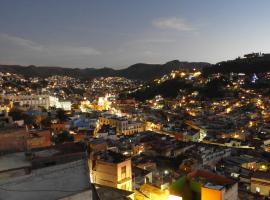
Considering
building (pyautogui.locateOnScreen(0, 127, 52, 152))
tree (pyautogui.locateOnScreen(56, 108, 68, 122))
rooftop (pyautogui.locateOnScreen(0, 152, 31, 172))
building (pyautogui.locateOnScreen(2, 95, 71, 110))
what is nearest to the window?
building (pyautogui.locateOnScreen(0, 127, 52, 152))

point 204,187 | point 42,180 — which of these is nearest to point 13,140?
point 42,180

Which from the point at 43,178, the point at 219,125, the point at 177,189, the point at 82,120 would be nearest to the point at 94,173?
the point at 177,189

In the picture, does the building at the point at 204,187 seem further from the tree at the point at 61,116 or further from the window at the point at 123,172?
the tree at the point at 61,116

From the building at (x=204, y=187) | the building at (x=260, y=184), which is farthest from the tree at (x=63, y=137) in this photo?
the building at (x=204, y=187)

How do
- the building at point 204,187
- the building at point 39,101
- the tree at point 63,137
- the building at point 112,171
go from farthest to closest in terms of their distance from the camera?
the building at point 39,101
the tree at point 63,137
the building at point 112,171
the building at point 204,187

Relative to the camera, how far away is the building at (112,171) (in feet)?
42.6

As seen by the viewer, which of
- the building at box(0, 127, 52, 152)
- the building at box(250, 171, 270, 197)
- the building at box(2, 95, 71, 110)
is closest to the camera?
the building at box(0, 127, 52, 152)

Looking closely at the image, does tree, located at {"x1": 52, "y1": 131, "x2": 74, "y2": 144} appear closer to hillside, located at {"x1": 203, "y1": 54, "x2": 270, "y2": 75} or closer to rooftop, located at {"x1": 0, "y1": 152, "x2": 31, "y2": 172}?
rooftop, located at {"x1": 0, "y1": 152, "x2": 31, "y2": 172}

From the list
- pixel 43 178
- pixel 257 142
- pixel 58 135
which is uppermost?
pixel 43 178

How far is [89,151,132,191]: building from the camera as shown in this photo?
1298cm

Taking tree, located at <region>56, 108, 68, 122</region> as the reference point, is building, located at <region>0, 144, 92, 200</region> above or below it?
above

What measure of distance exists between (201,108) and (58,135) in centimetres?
4947

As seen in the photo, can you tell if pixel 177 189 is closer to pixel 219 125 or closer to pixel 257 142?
pixel 257 142

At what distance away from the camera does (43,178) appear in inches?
272
